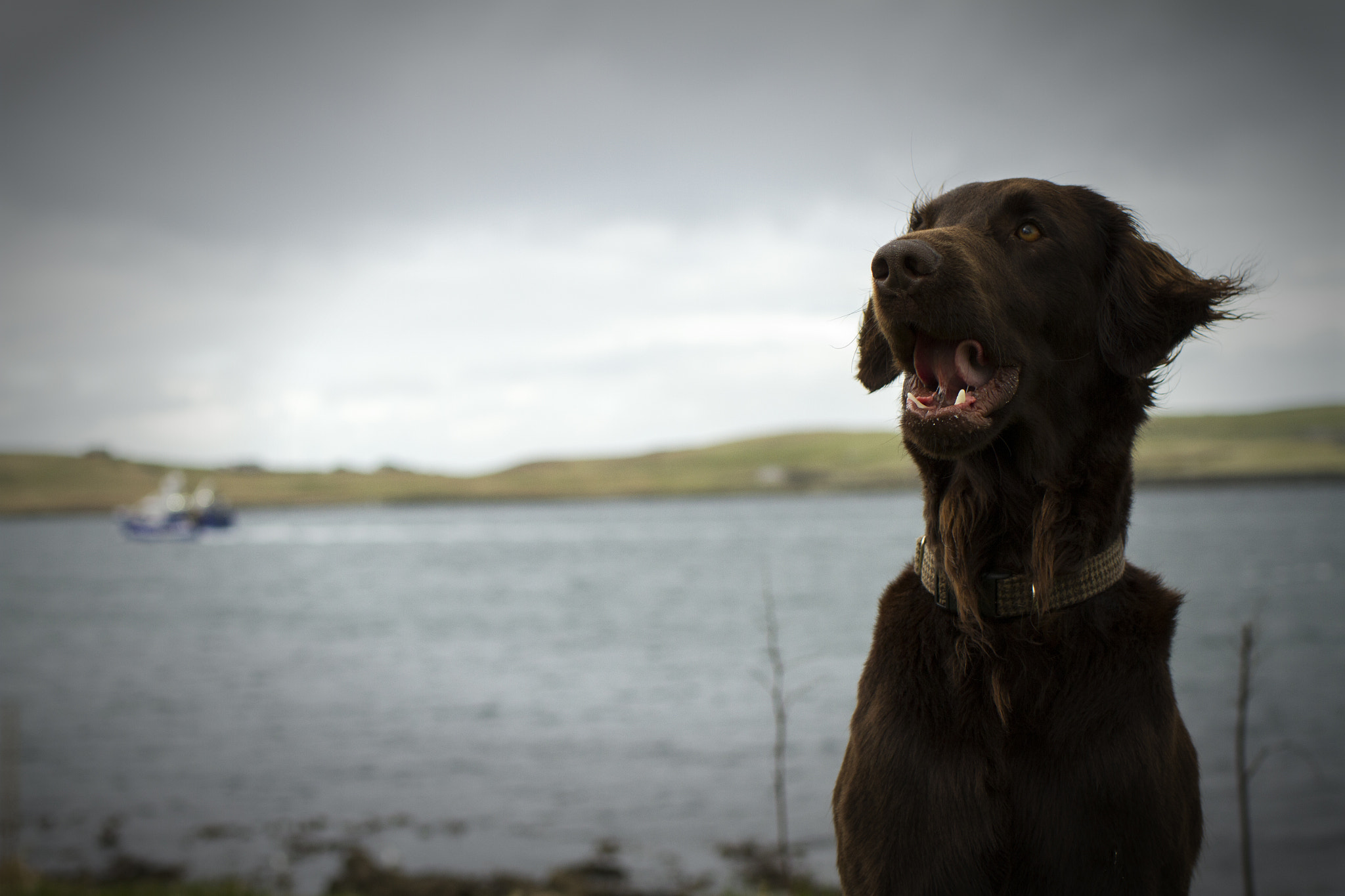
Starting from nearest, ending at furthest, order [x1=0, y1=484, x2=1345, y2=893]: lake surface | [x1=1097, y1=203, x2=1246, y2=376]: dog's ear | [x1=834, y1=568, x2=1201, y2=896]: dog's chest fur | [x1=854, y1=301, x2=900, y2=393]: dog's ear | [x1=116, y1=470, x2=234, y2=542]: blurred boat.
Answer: [x1=834, y1=568, x2=1201, y2=896]: dog's chest fur < [x1=1097, y1=203, x2=1246, y2=376]: dog's ear < [x1=854, y1=301, x2=900, y2=393]: dog's ear < [x1=0, y1=484, x2=1345, y2=893]: lake surface < [x1=116, y1=470, x2=234, y2=542]: blurred boat

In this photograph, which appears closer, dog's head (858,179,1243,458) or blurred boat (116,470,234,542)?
dog's head (858,179,1243,458)

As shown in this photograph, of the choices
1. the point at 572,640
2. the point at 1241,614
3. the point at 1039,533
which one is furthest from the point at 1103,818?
the point at 1241,614

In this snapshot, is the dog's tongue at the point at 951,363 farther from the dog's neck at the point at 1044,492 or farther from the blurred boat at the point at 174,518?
the blurred boat at the point at 174,518

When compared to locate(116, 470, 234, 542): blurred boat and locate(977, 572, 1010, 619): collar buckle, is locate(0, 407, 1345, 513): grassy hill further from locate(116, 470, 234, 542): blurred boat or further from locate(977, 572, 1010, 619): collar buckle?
locate(977, 572, 1010, 619): collar buckle

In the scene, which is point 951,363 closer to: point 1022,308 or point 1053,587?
point 1022,308

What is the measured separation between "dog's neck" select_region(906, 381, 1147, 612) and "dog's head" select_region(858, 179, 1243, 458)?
0.04 m

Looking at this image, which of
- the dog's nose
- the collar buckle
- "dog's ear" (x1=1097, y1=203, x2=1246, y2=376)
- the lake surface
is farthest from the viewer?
the lake surface

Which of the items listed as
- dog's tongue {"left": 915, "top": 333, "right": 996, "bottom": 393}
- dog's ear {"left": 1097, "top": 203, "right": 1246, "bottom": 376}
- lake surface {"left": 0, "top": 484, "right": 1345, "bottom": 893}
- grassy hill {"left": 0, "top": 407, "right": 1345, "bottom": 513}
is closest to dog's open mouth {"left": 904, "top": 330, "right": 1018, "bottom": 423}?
dog's tongue {"left": 915, "top": 333, "right": 996, "bottom": 393}

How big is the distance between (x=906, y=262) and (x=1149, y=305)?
900 millimetres

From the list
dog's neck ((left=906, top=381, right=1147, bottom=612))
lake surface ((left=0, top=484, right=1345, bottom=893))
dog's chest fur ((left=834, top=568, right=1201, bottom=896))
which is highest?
dog's neck ((left=906, top=381, right=1147, bottom=612))

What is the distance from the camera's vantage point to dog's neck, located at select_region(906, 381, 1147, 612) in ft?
8.40

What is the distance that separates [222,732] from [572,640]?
15255 mm

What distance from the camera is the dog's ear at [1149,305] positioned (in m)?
2.68

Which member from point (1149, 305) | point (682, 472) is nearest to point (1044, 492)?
point (1149, 305)
